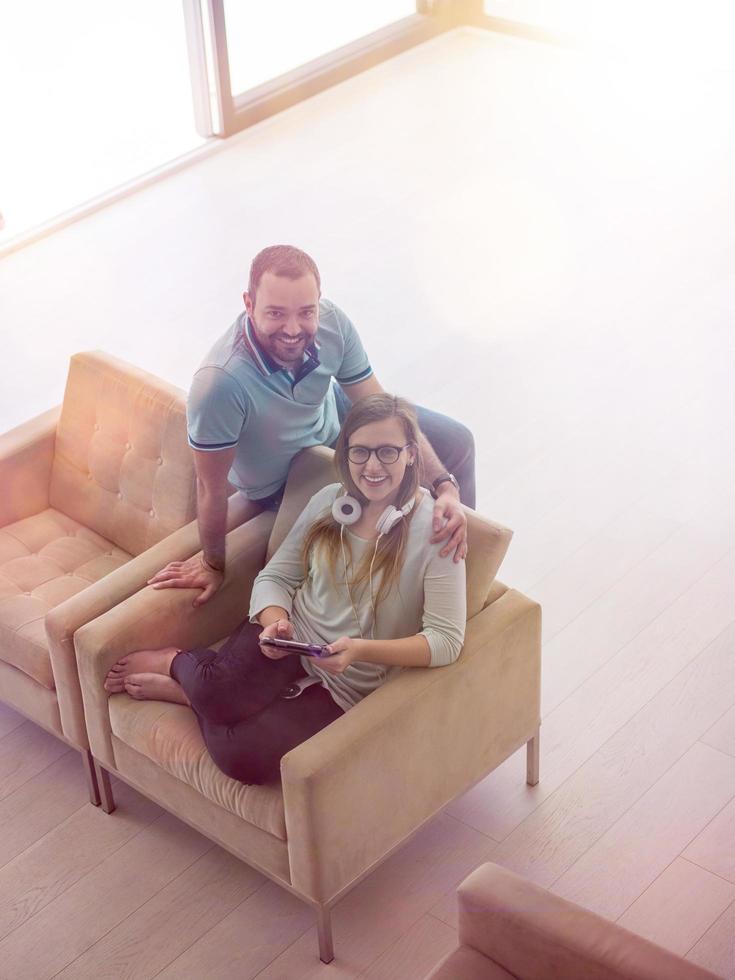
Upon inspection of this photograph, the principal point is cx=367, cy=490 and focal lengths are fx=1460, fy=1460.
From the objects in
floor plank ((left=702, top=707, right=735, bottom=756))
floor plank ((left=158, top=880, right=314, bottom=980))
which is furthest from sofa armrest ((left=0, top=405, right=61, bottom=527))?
floor plank ((left=702, top=707, right=735, bottom=756))

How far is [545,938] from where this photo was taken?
295 centimetres

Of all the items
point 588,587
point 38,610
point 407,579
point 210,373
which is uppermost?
point 210,373

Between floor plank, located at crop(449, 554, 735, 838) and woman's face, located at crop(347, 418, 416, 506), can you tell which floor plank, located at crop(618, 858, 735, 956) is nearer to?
floor plank, located at crop(449, 554, 735, 838)

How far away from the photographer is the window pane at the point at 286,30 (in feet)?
26.5

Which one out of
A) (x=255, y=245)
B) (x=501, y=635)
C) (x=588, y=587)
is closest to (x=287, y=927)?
(x=501, y=635)

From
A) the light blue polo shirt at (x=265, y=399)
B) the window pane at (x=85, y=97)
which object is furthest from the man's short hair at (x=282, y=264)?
the window pane at (x=85, y=97)

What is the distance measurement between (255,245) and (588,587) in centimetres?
298

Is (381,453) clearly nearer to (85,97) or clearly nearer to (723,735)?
(723,735)

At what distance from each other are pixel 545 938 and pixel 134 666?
137 centimetres

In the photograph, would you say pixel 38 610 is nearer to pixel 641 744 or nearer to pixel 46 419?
pixel 46 419

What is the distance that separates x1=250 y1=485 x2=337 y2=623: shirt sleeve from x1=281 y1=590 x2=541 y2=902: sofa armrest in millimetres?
408

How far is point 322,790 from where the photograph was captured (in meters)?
3.34

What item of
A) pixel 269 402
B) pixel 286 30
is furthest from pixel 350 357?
pixel 286 30

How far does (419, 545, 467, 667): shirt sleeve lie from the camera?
3.54 meters
